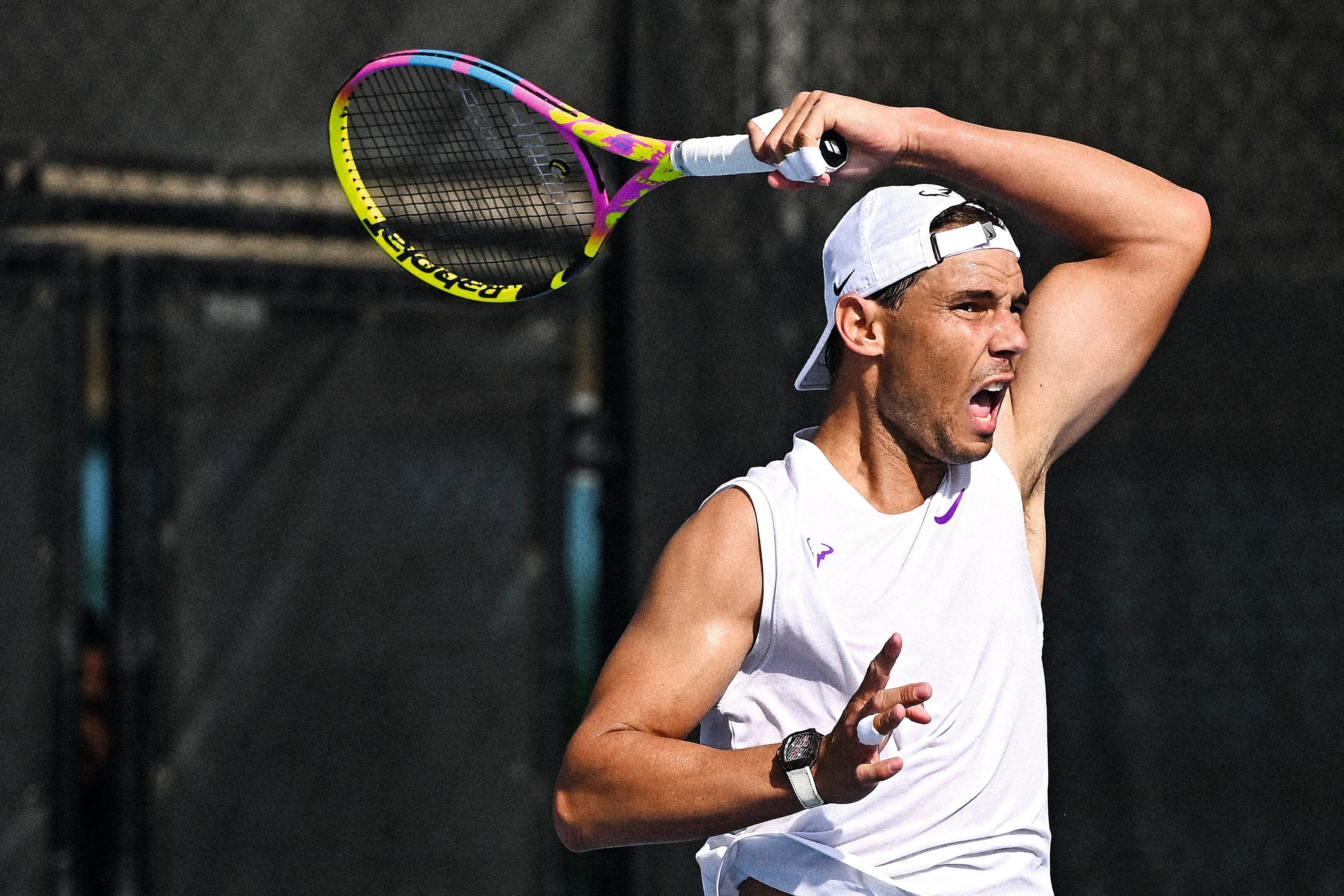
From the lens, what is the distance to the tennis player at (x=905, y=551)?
2.29 meters

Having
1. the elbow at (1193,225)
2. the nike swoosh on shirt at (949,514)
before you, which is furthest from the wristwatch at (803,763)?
the elbow at (1193,225)

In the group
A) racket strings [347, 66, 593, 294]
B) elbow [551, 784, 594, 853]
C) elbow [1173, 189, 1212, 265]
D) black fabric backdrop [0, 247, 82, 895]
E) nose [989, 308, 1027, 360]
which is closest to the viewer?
elbow [551, 784, 594, 853]

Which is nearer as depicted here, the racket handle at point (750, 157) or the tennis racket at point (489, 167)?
the racket handle at point (750, 157)

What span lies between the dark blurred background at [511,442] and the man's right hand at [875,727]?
1.98 meters

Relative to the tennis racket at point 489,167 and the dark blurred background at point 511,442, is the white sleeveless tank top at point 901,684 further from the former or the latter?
the dark blurred background at point 511,442

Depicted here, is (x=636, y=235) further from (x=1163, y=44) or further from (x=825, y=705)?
(x=825, y=705)

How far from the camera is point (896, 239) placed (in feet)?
8.29

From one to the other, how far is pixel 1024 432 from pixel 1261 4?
2.04 m

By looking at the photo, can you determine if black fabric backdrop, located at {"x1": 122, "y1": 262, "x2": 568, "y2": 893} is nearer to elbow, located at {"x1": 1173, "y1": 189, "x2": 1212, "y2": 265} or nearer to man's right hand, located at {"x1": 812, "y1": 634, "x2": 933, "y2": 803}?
elbow, located at {"x1": 1173, "y1": 189, "x2": 1212, "y2": 265}

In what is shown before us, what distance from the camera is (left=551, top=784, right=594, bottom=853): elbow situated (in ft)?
7.29

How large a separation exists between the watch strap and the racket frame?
3.58 feet

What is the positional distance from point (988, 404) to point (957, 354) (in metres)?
0.11

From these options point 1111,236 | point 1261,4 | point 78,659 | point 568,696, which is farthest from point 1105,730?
point 78,659

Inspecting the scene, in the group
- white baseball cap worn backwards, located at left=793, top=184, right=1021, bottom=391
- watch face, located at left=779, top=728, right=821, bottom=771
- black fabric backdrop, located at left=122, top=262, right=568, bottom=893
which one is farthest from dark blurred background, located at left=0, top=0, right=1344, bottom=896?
watch face, located at left=779, top=728, right=821, bottom=771
